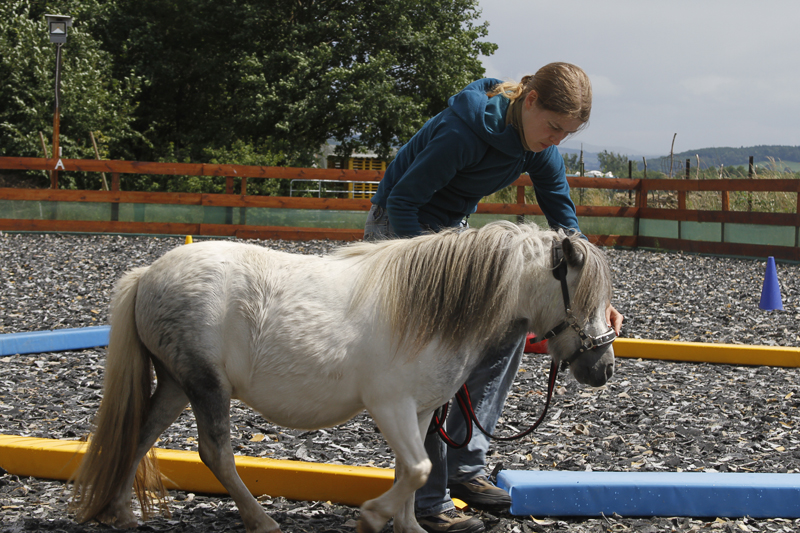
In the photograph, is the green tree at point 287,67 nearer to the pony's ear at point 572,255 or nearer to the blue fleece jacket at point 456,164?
the blue fleece jacket at point 456,164

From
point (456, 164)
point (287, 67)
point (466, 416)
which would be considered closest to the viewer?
point (456, 164)

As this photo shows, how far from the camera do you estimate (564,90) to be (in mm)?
2189

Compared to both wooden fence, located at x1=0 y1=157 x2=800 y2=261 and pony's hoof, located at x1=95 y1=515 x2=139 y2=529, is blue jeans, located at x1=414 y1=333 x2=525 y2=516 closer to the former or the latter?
pony's hoof, located at x1=95 y1=515 x2=139 y2=529

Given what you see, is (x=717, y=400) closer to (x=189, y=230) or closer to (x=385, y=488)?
(x=385, y=488)

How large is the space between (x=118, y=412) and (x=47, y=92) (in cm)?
1916

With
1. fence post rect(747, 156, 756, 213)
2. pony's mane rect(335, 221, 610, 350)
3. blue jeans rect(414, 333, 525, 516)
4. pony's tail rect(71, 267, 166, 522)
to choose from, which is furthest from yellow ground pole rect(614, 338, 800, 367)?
fence post rect(747, 156, 756, 213)

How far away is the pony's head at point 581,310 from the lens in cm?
206

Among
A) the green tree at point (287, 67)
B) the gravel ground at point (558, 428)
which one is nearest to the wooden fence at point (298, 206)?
the gravel ground at point (558, 428)

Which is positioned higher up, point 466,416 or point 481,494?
point 466,416

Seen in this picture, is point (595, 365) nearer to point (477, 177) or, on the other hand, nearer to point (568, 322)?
point (568, 322)

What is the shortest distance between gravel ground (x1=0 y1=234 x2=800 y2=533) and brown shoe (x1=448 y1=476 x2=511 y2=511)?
0.05 meters

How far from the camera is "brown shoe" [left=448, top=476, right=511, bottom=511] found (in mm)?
2521

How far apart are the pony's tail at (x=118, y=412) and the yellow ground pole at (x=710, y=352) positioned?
11.6ft

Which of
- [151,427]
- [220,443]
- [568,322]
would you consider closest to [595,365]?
[568,322]
